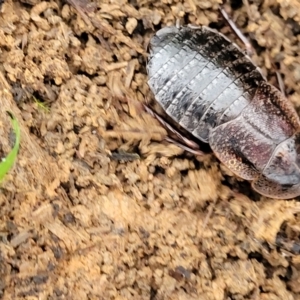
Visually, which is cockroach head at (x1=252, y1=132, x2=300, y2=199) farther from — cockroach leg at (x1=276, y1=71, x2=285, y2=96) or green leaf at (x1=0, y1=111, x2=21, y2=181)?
green leaf at (x1=0, y1=111, x2=21, y2=181)

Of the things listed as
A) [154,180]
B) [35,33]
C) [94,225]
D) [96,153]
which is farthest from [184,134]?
[35,33]

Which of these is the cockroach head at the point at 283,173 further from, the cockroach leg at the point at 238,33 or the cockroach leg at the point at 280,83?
the cockroach leg at the point at 238,33

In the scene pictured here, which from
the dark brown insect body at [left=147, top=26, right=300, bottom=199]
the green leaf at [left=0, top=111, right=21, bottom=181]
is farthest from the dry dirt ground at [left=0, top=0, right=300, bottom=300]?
the dark brown insect body at [left=147, top=26, right=300, bottom=199]

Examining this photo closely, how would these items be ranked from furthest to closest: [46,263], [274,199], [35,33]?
1. [274,199]
2. [35,33]
3. [46,263]

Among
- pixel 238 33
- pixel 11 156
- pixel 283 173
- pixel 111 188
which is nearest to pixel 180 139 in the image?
pixel 111 188

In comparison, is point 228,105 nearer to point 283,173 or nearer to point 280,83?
point 280,83

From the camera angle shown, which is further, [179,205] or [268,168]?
[268,168]

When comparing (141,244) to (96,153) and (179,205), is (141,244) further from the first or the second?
(96,153)
